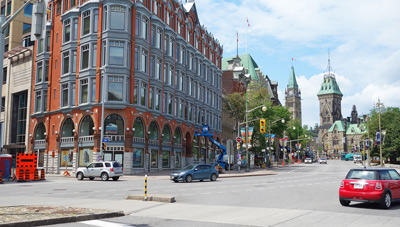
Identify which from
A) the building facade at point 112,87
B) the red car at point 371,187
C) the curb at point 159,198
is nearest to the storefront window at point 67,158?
the building facade at point 112,87

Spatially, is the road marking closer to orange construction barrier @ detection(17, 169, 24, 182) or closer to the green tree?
orange construction barrier @ detection(17, 169, 24, 182)

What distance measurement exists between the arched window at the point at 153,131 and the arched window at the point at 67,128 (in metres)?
9.19

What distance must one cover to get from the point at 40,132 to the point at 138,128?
590 inches

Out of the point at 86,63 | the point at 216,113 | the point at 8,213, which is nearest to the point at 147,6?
the point at 86,63

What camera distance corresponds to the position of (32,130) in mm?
52125

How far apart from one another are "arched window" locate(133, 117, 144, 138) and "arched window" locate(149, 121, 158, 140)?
87.0 inches

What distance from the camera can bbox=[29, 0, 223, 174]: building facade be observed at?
141ft

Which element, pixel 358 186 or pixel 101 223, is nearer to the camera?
pixel 101 223

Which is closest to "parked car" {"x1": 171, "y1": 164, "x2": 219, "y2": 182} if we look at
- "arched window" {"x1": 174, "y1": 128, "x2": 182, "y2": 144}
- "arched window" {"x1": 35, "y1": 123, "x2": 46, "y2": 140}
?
"arched window" {"x1": 174, "y1": 128, "x2": 182, "y2": 144}

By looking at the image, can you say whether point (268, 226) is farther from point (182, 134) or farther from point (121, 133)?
point (182, 134)

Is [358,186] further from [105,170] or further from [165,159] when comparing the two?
[165,159]

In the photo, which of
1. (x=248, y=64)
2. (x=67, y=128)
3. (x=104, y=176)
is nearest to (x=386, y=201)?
(x=104, y=176)

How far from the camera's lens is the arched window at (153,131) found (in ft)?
158

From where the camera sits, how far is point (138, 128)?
45.3 m
